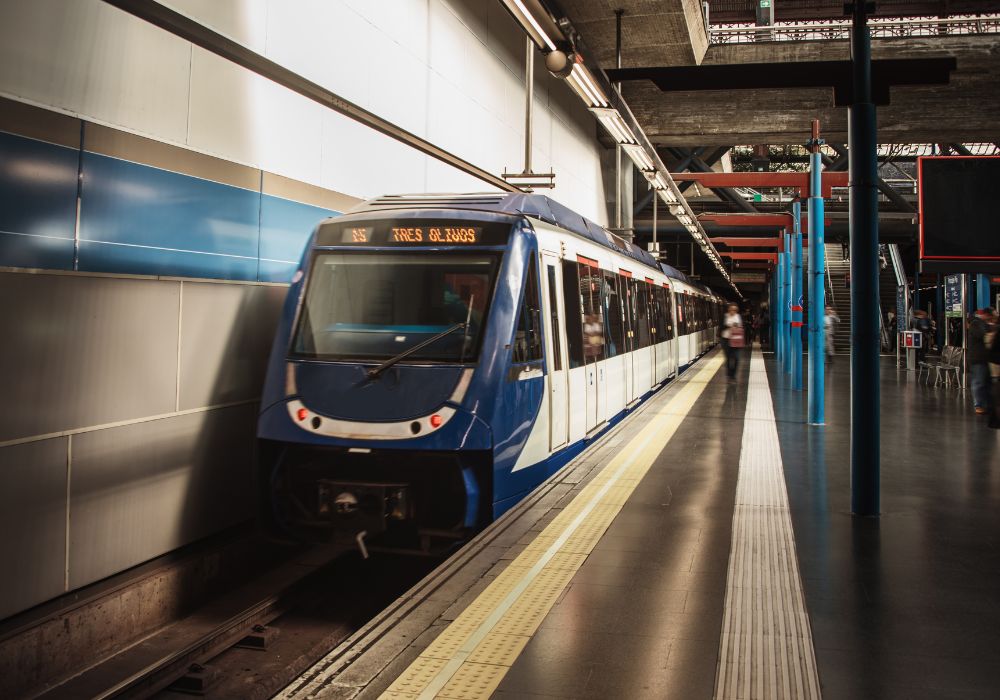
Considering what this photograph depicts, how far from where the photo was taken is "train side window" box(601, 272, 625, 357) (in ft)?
34.3

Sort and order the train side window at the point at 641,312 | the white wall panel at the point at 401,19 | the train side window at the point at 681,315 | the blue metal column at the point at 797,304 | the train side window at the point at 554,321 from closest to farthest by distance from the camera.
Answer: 1. the train side window at the point at 554,321
2. the white wall panel at the point at 401,19
3. the train side window at the point at 641,312
4. the blue metal column at the point at 797,304
5. the train side window at the point at 681,315

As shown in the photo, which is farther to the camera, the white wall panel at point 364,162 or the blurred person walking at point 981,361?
the blurred person walking at point 981,361

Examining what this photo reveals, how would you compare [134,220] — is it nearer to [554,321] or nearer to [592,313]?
[554,321]

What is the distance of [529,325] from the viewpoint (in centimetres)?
717

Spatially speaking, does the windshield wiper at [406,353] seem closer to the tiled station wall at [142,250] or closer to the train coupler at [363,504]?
the train coupler at [363,504]

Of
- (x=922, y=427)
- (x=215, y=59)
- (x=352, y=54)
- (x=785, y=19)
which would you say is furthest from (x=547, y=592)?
(x=785, y=19)

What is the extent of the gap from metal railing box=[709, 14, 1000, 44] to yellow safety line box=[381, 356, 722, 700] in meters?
12.9

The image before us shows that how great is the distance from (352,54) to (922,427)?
8883mm

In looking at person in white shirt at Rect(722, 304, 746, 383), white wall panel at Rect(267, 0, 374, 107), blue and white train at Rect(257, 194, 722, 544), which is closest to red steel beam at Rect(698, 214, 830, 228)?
person in white shirt at Rect(722, 304, 746, 383)

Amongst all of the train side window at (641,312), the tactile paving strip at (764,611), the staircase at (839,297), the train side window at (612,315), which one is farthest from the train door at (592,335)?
the staircase at (839,297)

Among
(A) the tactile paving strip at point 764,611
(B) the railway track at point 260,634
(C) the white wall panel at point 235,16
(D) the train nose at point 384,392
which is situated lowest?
(B) the railway track at point 260,634

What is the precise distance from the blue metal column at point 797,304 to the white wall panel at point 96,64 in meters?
12.8

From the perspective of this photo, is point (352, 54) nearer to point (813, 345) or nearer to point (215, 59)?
point (215, 59)

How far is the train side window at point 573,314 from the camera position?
8445 millimetres
